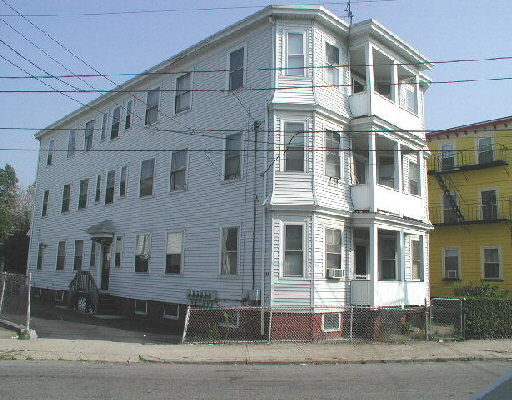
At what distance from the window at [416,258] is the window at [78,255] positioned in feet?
53.7

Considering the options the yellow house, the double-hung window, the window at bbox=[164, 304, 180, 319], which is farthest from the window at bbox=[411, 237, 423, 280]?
the double-hung window

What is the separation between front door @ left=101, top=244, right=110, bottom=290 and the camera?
23.6 meters

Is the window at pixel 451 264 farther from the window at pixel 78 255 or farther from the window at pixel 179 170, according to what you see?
the window at pixel 78 255

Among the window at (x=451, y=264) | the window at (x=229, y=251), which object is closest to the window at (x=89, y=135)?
the window at (x=229, y=251)

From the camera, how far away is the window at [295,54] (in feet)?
54.5

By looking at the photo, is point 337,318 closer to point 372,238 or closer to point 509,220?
point 372,238


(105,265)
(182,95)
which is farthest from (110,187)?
(182,95)

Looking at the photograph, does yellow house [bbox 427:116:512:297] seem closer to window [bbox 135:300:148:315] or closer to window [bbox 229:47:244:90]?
window [bbox 229:47:244:90]

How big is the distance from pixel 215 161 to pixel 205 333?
625 cm

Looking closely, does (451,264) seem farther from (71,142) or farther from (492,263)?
(71,142)

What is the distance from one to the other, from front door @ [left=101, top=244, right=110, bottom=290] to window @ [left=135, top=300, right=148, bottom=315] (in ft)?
10.5

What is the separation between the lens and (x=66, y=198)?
2834 centimetres

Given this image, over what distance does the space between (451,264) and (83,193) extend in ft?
70.1

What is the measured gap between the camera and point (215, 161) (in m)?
18.0
